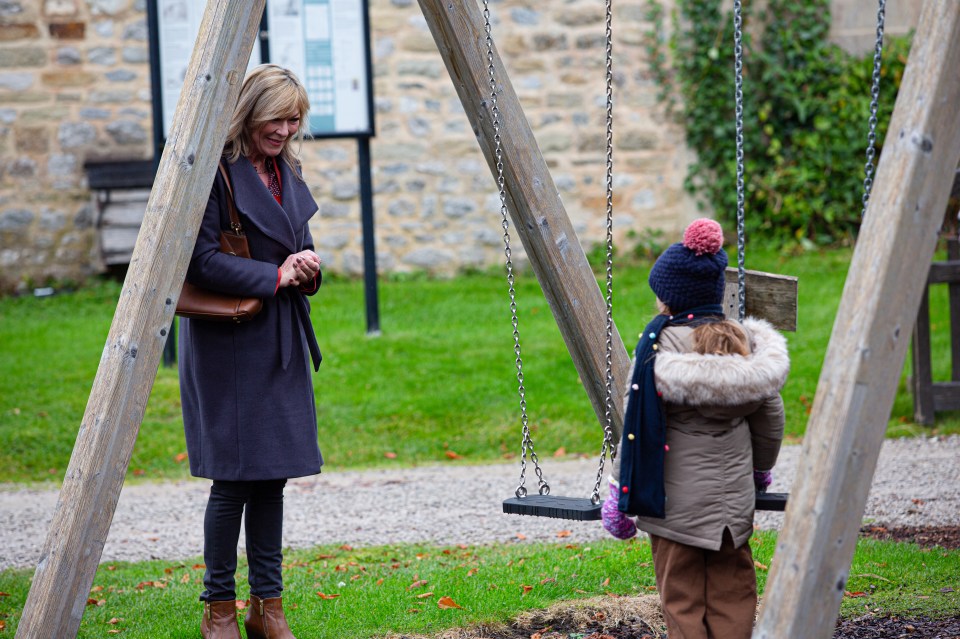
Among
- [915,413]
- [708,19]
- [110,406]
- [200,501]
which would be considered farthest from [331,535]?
[708,19]

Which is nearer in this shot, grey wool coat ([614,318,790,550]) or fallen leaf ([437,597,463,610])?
grey wool coat ([614,318,790,550])

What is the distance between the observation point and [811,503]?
258cm

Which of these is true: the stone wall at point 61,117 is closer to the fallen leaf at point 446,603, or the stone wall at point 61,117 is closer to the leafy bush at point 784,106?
the leafy bush at point 784,106

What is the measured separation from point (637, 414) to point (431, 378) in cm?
477

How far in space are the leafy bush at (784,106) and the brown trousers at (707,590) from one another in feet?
25.0

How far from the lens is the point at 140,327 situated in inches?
123

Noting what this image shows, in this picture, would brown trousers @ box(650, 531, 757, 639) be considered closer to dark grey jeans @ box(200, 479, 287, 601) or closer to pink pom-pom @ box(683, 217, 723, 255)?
pink pom-pom @ box(683, 217, 723, 255)

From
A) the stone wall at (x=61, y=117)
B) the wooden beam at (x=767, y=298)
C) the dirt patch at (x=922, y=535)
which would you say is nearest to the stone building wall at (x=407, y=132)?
the stone wall at (x=61, y=117)

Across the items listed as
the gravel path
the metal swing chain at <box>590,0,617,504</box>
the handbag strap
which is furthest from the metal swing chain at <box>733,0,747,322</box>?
the gravel path

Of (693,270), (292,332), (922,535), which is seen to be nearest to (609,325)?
(693,270)

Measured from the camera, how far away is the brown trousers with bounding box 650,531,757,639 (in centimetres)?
318

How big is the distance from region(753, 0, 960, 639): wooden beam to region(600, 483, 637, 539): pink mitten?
617 millimetres

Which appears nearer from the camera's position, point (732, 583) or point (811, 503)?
point (811, 503)

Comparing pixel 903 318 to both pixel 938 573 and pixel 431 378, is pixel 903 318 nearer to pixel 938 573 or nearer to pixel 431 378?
pixel 938 573
